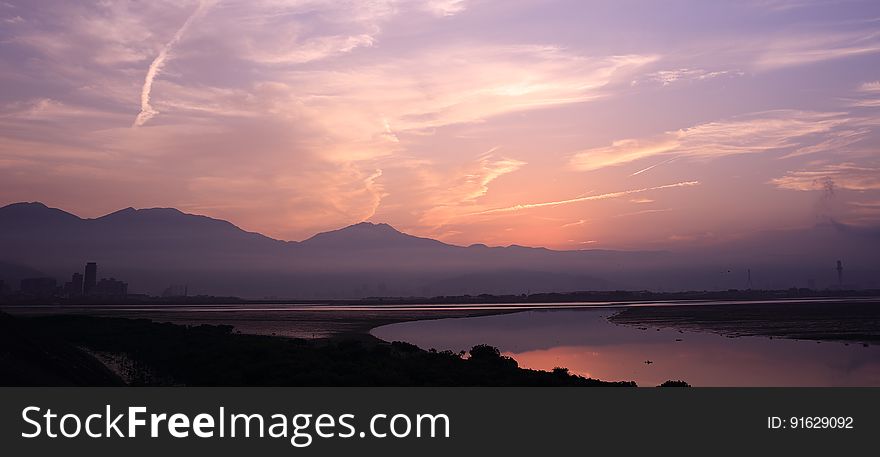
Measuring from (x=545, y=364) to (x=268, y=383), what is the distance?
2021cm

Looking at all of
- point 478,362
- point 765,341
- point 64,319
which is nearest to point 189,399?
point 478,362

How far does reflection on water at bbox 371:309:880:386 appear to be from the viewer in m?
34.6

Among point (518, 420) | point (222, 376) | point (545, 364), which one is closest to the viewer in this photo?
point (518, 420)

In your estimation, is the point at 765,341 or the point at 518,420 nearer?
the point at 518,420

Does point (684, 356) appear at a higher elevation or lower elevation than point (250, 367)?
lower

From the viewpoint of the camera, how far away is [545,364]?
1694 inches

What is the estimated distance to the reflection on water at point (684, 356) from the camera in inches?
1363

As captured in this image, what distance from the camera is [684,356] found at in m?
45.2

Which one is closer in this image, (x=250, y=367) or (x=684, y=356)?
(x=250, y=367)

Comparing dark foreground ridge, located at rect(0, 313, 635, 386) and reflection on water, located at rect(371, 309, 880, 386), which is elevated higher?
dark foreground ridge, located at rect(0, 313, 635, 386)

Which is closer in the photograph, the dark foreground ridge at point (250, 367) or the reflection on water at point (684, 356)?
the dark foreground ridge at point (250, 367)

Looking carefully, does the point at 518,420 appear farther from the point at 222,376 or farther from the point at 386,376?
the point at 222,376

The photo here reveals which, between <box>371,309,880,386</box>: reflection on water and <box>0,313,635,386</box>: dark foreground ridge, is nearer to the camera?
<box>0,313,635,386</box>: dark foreground ridge

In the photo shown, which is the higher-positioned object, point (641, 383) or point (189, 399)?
point (189, 399)
